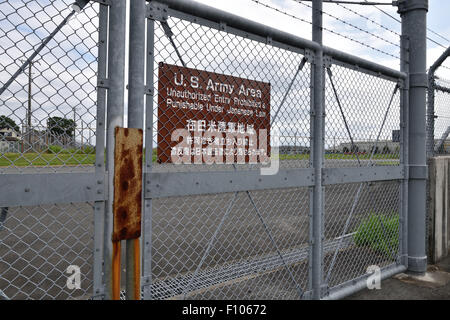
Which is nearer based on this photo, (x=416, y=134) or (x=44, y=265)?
(x=416, y=134)

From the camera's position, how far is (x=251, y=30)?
9.84 feet

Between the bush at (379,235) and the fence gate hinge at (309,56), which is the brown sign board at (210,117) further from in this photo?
the bush at (379,235)

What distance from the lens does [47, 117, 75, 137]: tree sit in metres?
1.97

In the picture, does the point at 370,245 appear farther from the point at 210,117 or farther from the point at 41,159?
the point at 41,159

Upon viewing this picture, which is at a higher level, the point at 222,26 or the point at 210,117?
the point at 222,26

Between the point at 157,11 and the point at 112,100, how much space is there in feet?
2.51

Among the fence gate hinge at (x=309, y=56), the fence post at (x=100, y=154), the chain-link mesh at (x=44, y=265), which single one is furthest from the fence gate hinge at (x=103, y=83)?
the fence gate hinge at (x=309, y=56)

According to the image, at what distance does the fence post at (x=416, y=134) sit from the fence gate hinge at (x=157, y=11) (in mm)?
4002

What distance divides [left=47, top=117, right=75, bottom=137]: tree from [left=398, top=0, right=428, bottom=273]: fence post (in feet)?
15.0

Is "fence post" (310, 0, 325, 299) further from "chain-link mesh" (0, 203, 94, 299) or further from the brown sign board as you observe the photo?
"chain-link mesh" (0, 203, 94, 299)

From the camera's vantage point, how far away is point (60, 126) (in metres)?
1.99

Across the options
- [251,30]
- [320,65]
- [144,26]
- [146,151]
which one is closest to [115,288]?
[146,151]

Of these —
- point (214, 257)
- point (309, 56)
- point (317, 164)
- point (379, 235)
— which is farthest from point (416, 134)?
point (214, 257)

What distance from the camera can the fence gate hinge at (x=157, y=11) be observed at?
238 centimetres
